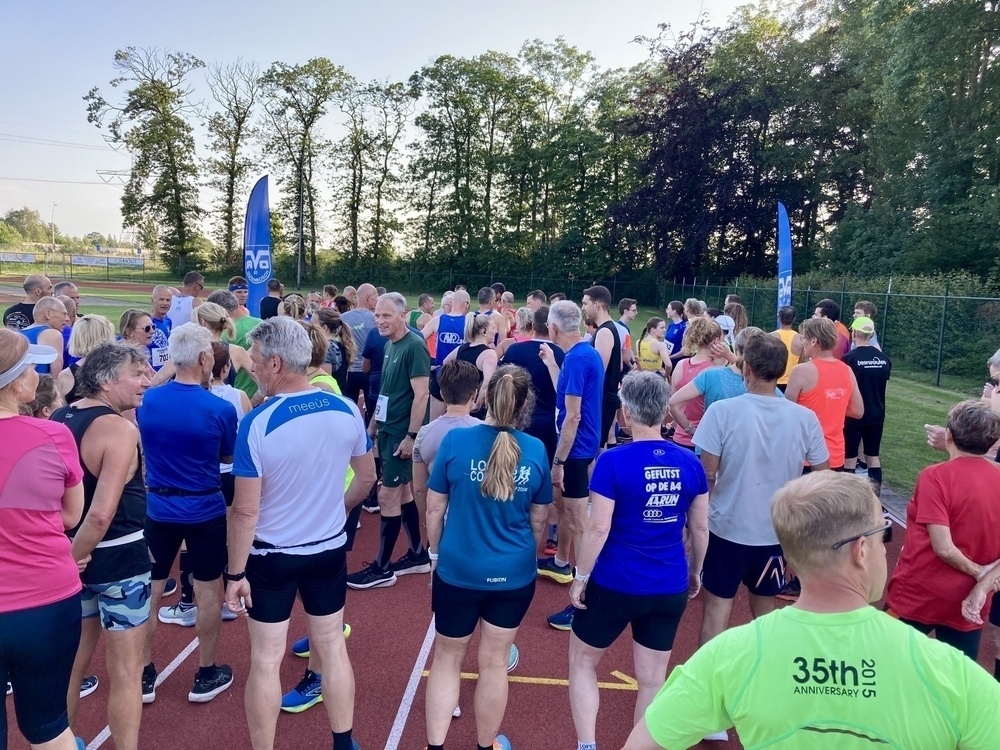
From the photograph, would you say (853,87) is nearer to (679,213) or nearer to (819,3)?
(819,3)

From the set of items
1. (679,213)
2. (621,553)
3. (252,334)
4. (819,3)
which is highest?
(819,3)

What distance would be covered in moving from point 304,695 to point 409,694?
58 cm

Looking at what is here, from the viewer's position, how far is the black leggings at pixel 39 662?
2.19 meters

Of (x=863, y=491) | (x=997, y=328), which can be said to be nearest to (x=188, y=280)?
(x=863, y=491)

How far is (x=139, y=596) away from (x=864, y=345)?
19.6ft

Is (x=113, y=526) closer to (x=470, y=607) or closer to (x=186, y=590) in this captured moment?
(x=470, y=607)

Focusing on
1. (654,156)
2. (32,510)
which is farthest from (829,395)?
(654,156)

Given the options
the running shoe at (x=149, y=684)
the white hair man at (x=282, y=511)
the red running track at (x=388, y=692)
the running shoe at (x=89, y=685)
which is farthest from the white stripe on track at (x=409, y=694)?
the running shoe at (x=89, y=685)

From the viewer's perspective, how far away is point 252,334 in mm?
2816

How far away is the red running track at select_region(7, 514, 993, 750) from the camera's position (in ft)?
10.9

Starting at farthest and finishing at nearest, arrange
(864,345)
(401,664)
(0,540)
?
(864,345)
(401,664)
(0,540)

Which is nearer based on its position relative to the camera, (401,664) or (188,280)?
(401,664)

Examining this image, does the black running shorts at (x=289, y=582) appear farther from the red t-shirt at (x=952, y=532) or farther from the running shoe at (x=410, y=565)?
the red t-shirt at (x=952, y=532)

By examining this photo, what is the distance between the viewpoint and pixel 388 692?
3730 millimetres
